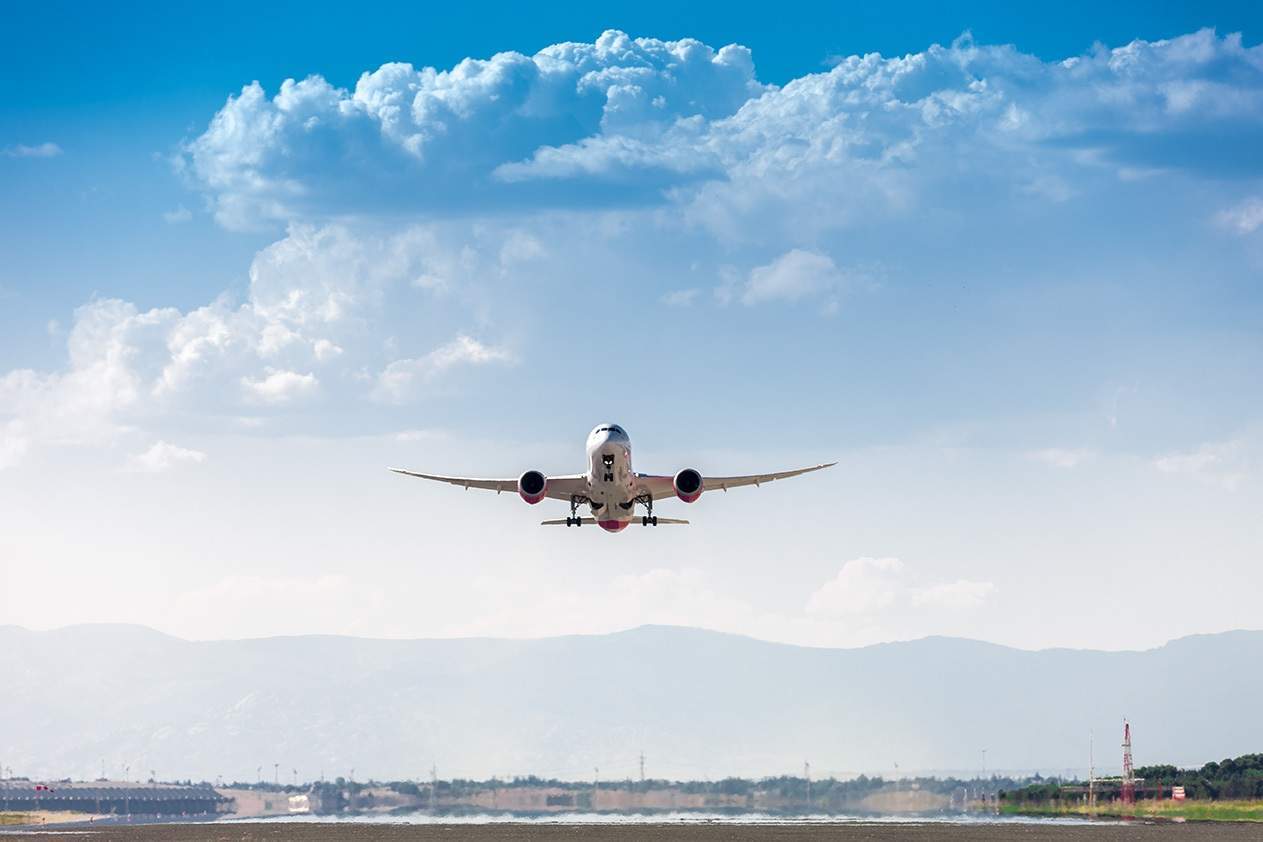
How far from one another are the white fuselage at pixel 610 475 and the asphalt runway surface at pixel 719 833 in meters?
19.0

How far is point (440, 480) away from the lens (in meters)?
109

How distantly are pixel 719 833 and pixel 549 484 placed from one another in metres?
25.4

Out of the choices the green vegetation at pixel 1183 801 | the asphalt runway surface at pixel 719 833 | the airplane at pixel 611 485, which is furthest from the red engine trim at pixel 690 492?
the green vegetation at pixel 1183 801

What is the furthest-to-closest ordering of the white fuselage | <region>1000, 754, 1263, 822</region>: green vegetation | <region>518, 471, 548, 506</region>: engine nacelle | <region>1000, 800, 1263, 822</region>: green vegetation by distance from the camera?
<region>1000, 754, 1263, 822</region>: green vegetation → <region>1000, 800, 1263, 822</region>: green vegetation → <region>518, 471, 548, 506</region>: engine nacelle → the white fuselage

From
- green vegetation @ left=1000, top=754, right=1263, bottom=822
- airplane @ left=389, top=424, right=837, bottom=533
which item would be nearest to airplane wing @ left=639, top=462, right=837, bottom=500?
airplane @ left=389, top=424, right=837, bottom=533

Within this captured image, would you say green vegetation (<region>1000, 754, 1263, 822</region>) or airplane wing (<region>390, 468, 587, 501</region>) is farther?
green vegetation (<region>1000, 754, 1263, 822</region>)

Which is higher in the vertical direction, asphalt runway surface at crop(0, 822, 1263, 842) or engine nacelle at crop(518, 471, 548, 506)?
engine nacelle at crop(518, 471, 548, 506)

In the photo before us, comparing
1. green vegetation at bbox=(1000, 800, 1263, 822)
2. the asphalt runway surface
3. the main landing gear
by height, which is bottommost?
green vegetation at bbox=(1000, 800, 1263, 822)

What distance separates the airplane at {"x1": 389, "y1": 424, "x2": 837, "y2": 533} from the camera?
98.2 metres

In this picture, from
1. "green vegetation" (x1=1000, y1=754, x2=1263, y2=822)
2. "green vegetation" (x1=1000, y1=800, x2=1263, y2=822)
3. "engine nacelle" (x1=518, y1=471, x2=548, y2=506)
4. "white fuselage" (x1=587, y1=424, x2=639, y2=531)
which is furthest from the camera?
"green vegetation" (x1=1000, y1=754, x2=1263, y2=822)

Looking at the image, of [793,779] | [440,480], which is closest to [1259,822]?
[793,779]

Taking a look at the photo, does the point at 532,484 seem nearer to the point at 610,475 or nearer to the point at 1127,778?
the point at 610,475

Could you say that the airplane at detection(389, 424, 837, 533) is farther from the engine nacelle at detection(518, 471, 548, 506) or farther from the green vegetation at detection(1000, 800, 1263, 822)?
the green vegetation at detection(1000, 800, 1263, 822)

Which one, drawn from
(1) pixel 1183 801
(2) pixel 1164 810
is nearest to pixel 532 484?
(2) pixel 1164 810
